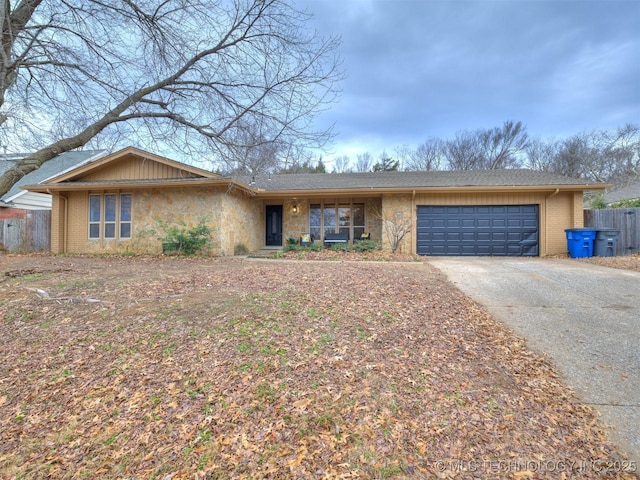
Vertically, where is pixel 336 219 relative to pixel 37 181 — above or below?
below

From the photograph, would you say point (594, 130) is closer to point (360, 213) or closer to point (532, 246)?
point (532, 246)

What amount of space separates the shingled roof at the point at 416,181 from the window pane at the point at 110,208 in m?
4.80

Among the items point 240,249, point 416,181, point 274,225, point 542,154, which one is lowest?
point 240,249

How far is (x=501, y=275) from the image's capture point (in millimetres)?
7102

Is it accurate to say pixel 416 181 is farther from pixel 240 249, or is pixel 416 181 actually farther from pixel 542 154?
pixel 542 154

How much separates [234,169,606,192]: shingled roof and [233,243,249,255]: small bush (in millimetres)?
2357

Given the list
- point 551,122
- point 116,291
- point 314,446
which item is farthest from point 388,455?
point 551,122

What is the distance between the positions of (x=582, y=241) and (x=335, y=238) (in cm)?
844

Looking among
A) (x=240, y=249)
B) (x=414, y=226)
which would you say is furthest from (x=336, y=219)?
(x=240, y=249)

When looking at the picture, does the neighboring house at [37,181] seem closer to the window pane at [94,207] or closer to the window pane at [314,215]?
the window pane at [94,207]

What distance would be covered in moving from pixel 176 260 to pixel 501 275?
8.70 metres

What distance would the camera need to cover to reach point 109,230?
11500 mm

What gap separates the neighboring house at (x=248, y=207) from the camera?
35.4 feet

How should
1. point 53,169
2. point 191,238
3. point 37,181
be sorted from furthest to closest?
point 53,169 < point 37,181 < point 191,238
